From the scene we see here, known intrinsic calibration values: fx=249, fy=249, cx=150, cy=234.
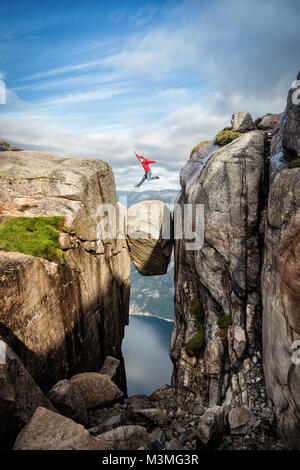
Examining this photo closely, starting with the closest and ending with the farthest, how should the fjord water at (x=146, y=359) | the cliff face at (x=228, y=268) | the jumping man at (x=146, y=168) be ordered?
the cliff face at (x=228, y=268)
the jumping man at (x=146, y=168)
the fjord water at (x=146, y=359)

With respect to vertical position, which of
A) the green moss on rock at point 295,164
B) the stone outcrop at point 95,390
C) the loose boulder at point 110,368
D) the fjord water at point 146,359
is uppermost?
the green moss on rock at point 295,164

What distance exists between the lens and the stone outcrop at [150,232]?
101 feet

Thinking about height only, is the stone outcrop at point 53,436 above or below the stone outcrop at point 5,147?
below

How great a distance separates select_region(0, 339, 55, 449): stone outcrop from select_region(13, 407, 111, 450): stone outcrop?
21.9 inches

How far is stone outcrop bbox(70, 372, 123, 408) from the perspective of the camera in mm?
12609

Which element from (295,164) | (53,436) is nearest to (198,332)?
(295,164)

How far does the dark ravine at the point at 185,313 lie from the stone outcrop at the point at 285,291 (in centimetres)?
6

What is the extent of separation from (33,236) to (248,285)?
13.4 m

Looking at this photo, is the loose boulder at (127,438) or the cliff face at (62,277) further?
the cliff face at (62,277)

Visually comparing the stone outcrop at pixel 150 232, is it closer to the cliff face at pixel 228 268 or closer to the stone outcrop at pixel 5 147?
the cliff face at pixel 228 268

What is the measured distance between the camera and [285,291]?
8.89 metres

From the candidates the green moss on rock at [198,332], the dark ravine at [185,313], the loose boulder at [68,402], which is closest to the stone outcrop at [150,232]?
the dark ravine at [185,313]
